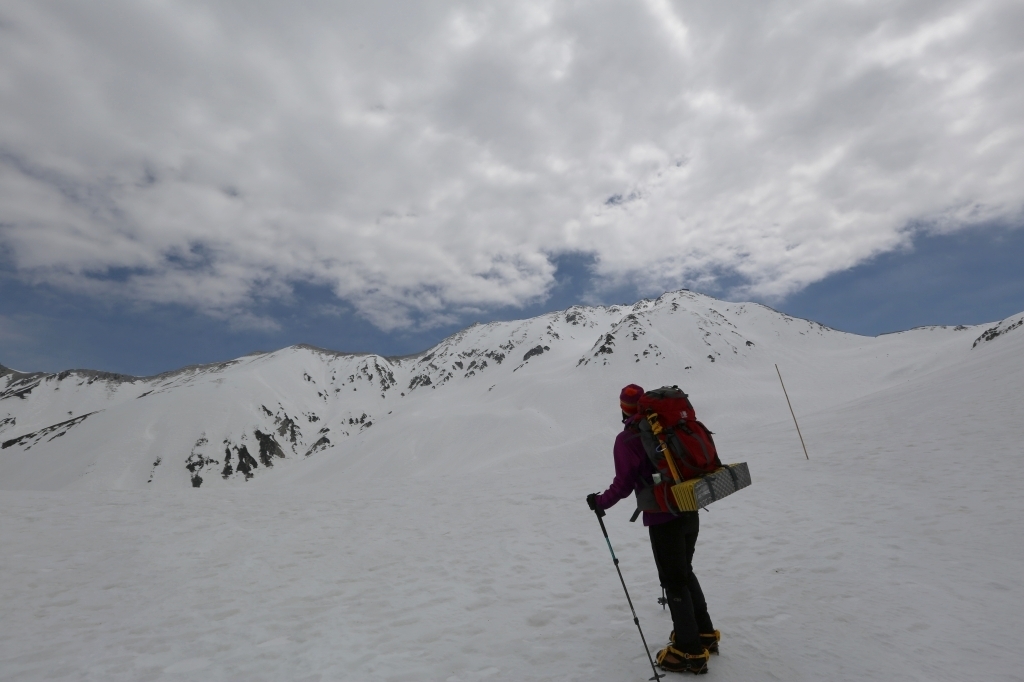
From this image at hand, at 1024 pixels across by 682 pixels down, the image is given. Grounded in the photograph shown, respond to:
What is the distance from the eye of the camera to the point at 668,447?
4.49 m

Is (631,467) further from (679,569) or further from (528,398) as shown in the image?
(528,398)

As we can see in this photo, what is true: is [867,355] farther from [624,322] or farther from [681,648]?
[681,648]

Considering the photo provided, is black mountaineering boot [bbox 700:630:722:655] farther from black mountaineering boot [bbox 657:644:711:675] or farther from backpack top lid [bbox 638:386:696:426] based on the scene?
backpack top lid [bbox 638:386:696:426]

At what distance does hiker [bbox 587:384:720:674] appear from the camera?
14.3 ft

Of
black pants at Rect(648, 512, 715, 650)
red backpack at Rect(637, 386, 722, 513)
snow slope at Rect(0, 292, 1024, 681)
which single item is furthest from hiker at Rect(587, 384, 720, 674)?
snow slope at Rect(0, 292, 1024, 681)

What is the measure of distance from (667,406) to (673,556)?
57.6 inches

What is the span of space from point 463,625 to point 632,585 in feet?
9.06

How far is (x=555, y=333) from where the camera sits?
189875 millimetres

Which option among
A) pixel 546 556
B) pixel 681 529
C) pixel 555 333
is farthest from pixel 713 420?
pixel 555 333

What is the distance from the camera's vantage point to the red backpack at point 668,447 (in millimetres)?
4395

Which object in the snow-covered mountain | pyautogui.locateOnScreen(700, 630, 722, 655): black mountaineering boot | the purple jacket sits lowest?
pyautogui.locateOnScreen(700, 630, 722, 655): black mountaineering boot

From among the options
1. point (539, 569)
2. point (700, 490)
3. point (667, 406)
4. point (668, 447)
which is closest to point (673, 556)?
point (700, 490)

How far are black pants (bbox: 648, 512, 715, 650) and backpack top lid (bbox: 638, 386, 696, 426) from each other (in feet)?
3.16

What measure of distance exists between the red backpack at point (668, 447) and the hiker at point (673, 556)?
0.40ft
